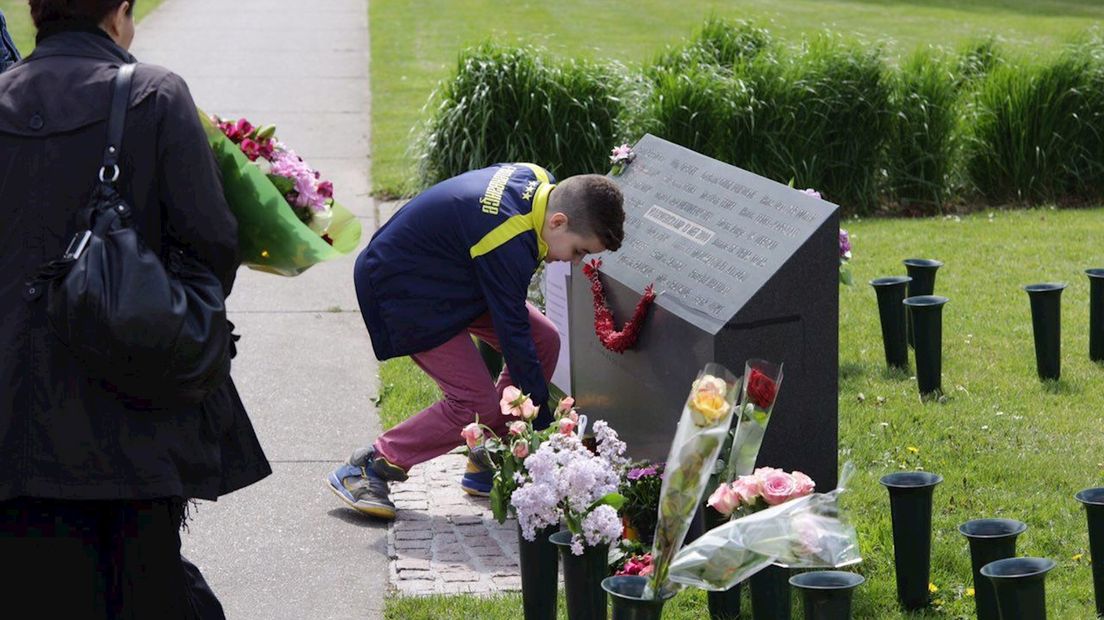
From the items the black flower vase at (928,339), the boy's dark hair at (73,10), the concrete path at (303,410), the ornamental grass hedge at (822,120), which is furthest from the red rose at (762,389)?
the ornamental grass hedge at (822,120)

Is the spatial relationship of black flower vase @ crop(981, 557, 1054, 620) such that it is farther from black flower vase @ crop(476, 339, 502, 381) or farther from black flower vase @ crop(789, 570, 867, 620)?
black flower vase @ crop(476, 339, 502, 381)

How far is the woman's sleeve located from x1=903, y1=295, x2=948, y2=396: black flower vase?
404 cm

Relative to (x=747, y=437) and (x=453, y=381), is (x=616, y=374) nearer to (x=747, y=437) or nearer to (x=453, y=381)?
(x=453, y=381)

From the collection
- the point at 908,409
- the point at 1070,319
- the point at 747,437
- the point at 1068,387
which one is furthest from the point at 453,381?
the point at 1070,319

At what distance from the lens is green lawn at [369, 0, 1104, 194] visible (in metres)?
16.3

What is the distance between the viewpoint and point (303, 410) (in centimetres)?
659

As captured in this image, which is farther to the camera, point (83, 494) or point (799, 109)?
point (799, 109)

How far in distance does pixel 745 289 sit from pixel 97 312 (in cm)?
255

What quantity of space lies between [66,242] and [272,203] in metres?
0.55

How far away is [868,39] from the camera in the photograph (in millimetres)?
19234

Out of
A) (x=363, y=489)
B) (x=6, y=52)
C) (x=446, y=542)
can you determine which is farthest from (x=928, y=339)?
(x=6, y=52)

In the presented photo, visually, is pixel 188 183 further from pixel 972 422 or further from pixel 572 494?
pixel 972 422

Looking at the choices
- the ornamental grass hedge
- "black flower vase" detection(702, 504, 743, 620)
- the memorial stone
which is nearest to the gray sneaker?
the memorial stone

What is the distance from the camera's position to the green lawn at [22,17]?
17172mm
